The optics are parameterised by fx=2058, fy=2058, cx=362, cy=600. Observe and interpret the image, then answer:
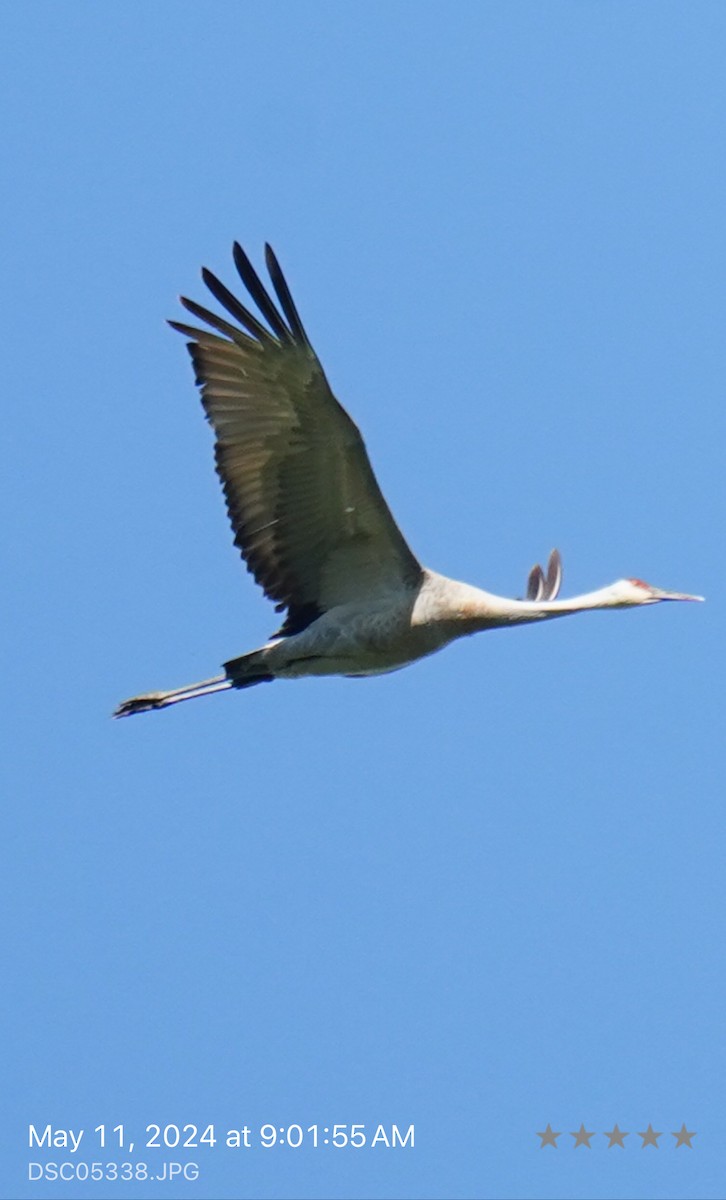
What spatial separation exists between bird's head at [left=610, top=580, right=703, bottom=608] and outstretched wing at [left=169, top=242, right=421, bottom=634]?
1.09m

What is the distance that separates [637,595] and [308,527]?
5.98 ft

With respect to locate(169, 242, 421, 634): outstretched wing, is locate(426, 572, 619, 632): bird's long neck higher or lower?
lower

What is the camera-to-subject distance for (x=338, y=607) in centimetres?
1139

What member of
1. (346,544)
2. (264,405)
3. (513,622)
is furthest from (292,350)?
(513,622)

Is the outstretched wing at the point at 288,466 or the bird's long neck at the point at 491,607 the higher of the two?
the outstretched wing at the point at 288,466

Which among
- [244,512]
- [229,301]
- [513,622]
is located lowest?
[513,622]

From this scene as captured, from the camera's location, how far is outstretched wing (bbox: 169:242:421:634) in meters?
10.7

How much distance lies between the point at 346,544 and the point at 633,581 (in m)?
1.57

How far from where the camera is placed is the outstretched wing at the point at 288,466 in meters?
10.7

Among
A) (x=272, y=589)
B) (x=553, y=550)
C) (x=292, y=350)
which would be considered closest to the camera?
(x=292, y=350)

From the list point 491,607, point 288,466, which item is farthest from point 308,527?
point 491,607

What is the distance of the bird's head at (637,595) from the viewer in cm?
1101

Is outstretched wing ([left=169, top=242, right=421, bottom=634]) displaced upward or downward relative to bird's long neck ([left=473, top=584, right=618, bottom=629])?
upward

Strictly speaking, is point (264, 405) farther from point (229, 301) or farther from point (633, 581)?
point (633, 581)
